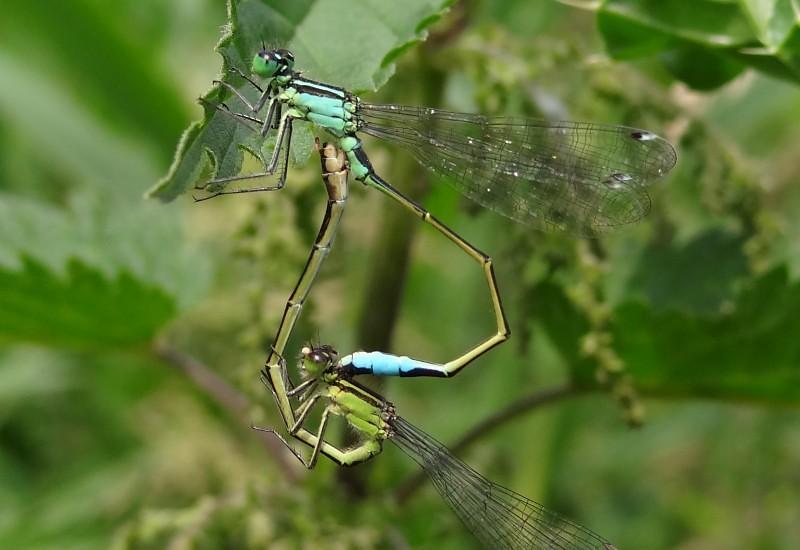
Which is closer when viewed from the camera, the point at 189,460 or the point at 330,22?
the point at 330,22

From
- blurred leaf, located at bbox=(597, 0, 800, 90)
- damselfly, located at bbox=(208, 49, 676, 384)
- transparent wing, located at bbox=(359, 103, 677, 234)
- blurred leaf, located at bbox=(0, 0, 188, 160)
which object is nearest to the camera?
blurred leaf, located at bbox=(597, 0, 800, 90)

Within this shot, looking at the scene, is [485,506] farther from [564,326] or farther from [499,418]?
[564,326]

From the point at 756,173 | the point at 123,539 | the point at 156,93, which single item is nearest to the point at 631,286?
the point at 756,173

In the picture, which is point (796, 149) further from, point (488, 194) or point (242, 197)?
point (242, 197)

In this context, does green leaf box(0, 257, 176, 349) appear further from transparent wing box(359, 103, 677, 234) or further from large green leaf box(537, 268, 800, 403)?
large green leaf box(537, 268, 800, 403)

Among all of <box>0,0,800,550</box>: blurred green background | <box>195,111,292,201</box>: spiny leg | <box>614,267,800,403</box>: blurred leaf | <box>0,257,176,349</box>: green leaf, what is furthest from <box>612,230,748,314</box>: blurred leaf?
<box>0,257,176,349</box>: green leaf

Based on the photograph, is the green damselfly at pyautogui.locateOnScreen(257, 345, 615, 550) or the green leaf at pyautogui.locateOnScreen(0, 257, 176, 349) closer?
the green leaf at pyautogui.locateOnScreen(0, 257, 176, 349)

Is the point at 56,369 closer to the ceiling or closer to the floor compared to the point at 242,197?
closer to the ceiling

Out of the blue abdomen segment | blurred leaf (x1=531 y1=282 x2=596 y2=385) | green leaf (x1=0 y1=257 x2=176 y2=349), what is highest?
blurred leaf (x1=531 y1=282 x2=596 y2=385)
